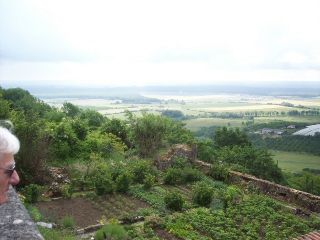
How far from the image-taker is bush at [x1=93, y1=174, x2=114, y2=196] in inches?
622

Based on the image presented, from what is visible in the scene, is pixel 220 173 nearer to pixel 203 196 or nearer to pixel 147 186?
pixel 147 186

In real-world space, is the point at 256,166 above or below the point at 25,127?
below

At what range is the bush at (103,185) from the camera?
51.8 feet

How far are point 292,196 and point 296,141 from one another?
5645cm

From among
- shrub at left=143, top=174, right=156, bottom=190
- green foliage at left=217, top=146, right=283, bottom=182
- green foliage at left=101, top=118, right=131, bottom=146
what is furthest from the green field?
shrub at left=143, top=174, right=156, bottom=190

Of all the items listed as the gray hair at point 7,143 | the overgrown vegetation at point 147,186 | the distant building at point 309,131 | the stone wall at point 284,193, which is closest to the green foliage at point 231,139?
the overgrown vegetation at point 147,186

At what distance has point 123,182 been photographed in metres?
16.4

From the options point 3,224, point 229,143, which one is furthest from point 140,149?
point 229,143

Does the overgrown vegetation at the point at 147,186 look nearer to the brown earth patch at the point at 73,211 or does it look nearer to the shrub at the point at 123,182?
the shrub at the point at 123,182

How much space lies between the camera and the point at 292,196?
1720 centimetres

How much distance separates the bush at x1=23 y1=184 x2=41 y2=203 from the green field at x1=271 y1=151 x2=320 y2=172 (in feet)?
147

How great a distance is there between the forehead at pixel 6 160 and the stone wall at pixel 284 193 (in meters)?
14.7

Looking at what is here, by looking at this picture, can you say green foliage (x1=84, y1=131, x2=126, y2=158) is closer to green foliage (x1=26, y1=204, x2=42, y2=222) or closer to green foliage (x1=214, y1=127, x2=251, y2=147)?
green foliage (x1=26, y1=204, x2=42, y2=222)

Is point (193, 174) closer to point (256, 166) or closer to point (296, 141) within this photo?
point (256, 166)
